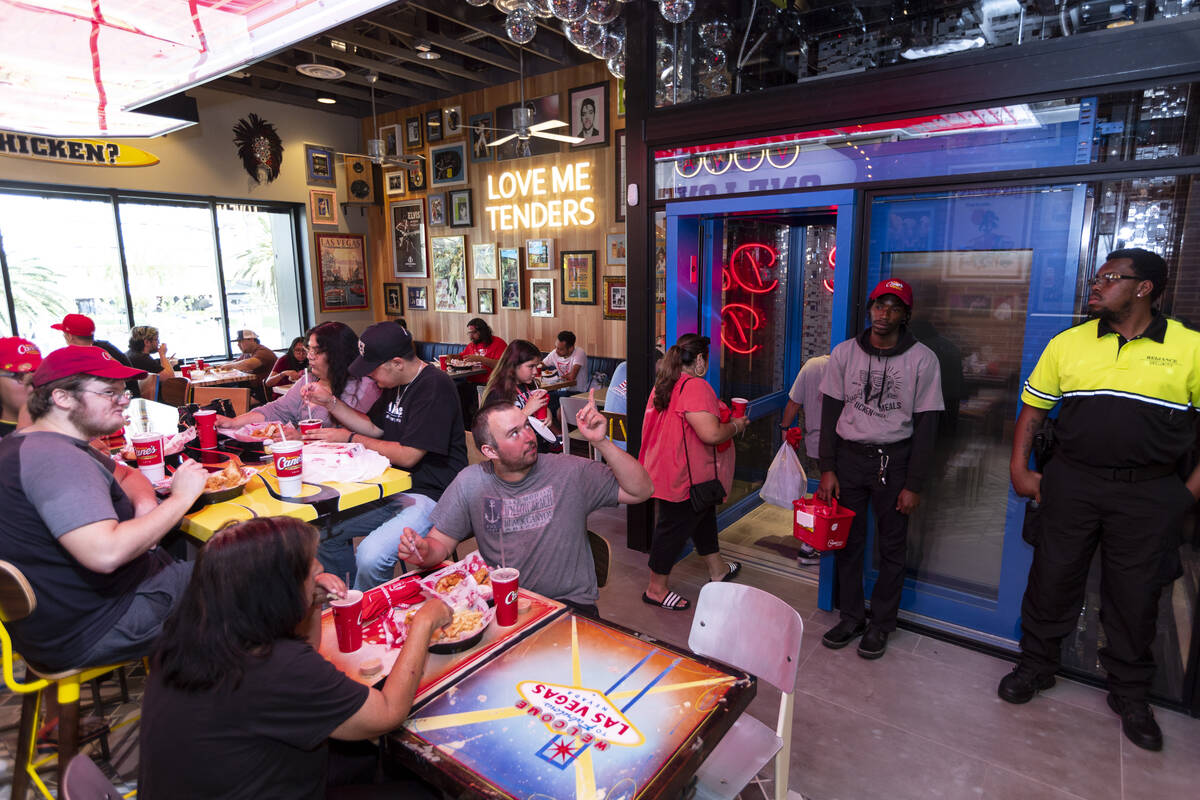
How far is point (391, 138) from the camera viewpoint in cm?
1009

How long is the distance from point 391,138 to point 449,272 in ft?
7.70

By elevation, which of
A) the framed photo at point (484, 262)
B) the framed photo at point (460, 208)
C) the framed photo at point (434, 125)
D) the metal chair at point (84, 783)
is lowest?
the metal chair at point (84, 783)

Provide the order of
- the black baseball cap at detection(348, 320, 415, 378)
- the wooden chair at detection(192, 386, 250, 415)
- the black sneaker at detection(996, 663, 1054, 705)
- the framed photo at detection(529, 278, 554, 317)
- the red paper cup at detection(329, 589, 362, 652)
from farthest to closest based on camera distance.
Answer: the framed photo at detection(529, 278, 554, 317), the wooden chair at detection(192, 386, 250, 415), the black baseball cap at detection(348, 320, 415, 378), the black sneaker at detection(996, 663, 1054, 705), the red paper cup at detection(329, 589, 362, 652)

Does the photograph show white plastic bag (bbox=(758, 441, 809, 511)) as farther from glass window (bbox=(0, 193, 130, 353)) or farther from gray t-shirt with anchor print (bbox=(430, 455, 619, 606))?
glass window (bbox=(0, 193, 130, 353))

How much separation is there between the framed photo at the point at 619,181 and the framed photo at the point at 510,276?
1.71 metres

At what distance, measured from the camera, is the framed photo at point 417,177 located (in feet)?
31.9

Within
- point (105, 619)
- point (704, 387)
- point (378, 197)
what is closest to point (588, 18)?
point (704, 387)

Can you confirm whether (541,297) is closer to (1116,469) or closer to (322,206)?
(322,206)

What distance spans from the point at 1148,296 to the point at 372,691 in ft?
9.82

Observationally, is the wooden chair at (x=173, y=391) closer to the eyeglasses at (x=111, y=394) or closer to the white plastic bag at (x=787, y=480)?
the eyeglasses at (x=111, y=394)

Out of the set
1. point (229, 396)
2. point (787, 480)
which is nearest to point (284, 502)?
point (787, 480)

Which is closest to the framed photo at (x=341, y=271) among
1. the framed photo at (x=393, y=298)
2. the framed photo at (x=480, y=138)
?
the framed photo at (x=393, y=298)

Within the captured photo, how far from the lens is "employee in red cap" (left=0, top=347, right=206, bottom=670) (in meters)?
1.93

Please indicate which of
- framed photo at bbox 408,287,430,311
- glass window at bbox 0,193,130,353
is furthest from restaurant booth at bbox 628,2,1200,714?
glass window at bbox 0,193,130,353
